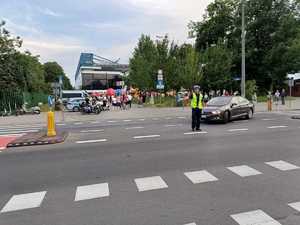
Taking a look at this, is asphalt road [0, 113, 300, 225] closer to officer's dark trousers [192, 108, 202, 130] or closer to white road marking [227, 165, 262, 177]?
white road marking [227, 165, 262, 177]

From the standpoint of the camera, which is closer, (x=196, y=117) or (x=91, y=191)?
(x=91, y=191)

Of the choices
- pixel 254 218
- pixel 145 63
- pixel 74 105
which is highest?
pixel 145 63

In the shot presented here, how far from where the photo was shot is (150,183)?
652 centimetres

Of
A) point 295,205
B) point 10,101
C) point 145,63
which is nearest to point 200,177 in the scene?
point 295,205

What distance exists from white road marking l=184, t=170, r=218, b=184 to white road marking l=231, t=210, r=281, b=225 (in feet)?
5.72

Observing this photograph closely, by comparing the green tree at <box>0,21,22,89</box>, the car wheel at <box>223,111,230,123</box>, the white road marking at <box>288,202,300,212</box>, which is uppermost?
the green tree at <box>0,21,22,89</box>

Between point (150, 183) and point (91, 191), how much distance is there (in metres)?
1.12

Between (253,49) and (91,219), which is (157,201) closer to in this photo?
(91,219)

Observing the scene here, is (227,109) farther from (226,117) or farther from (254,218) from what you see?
(254,218)

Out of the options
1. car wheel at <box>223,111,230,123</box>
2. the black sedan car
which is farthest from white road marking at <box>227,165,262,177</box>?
car wheel at <box>223,111,230,123</box>

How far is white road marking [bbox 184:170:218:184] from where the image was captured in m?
6.64

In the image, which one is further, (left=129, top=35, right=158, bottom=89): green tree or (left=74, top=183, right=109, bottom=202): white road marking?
(left=129, top=35, right=158, bottom=89): green tree

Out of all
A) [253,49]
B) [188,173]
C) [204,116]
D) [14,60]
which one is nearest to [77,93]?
[14,60]

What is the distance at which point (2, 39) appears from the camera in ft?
113
